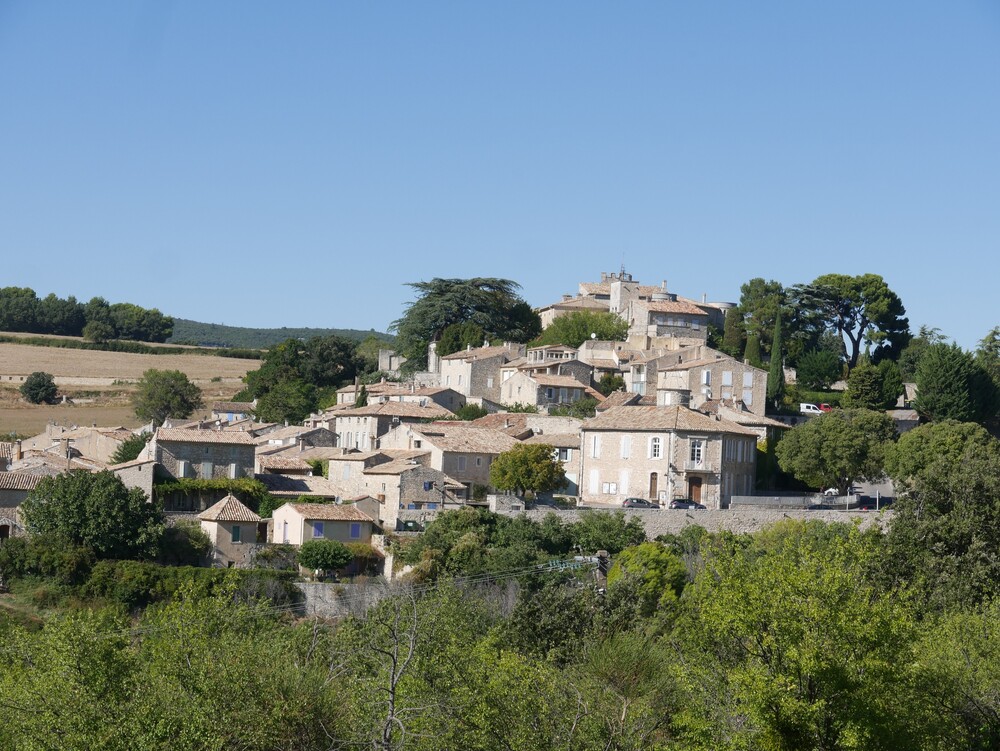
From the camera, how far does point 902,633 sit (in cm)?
2711

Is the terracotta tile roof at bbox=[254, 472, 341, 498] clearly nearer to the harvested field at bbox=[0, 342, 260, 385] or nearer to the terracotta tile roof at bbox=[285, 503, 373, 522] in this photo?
the terracotta tile roof at bbox=[285, 503, 373, 522]

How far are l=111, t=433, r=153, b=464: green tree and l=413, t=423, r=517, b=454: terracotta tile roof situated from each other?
37.2ft

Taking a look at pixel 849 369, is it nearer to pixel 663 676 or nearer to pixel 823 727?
pixel 663 676

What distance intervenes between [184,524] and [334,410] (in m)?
21.2

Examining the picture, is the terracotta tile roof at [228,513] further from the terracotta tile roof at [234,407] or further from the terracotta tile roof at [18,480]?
the terracotta tile roof at [234,407]

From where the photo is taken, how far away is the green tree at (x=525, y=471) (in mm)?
56719

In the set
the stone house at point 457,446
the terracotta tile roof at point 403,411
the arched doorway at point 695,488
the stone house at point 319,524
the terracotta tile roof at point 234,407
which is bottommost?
the stone house at point 319,524

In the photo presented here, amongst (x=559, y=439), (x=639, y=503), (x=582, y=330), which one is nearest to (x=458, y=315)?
(x=582, y=330)

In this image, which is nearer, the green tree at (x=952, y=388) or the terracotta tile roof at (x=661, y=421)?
the terracotta tile roof at (x=661, y=421)

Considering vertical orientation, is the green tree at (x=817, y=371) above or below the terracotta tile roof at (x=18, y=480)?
above

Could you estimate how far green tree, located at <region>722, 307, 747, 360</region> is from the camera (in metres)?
82.6

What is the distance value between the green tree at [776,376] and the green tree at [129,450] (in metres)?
29.0

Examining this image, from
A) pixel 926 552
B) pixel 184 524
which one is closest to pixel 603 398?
pixel 184 524

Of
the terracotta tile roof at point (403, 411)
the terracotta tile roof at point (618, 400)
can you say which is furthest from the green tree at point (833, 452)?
the terracotta tile roof at point (403, 411)
